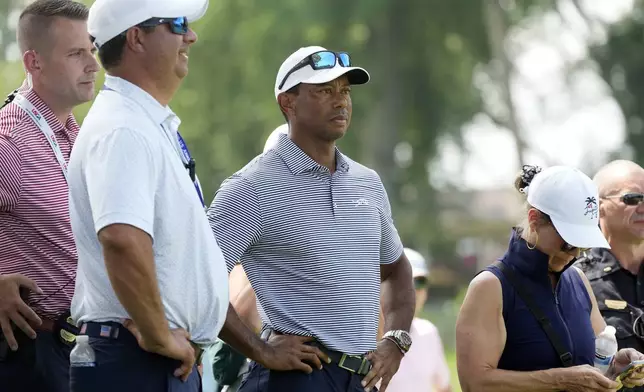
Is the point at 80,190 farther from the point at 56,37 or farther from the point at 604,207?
the point at 604,207

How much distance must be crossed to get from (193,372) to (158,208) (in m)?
0.62

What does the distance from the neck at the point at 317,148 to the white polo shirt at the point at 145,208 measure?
4.05 feet

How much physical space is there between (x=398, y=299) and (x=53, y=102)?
1.79 meters

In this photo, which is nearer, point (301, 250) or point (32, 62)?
point (301, 250)

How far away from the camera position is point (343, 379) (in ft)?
16.4

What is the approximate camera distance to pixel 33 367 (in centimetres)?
473

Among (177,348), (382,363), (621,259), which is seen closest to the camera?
(177,348)

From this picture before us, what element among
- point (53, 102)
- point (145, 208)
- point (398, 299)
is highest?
point (53, 102)

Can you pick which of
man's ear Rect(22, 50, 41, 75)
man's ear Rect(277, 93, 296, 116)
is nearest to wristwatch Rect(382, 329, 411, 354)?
man's ear Rect(277, 93, 296, 116)

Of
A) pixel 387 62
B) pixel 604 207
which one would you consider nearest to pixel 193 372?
pixel 604 207

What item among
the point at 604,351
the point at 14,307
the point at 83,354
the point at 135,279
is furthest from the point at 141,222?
the point at 604,351

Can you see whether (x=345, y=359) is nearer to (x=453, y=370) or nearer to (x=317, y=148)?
(x=317, y=148)

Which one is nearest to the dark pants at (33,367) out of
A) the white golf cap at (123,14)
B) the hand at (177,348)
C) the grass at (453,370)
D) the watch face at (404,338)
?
the hand at (177,348)

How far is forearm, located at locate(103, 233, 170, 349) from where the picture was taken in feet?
12.3
